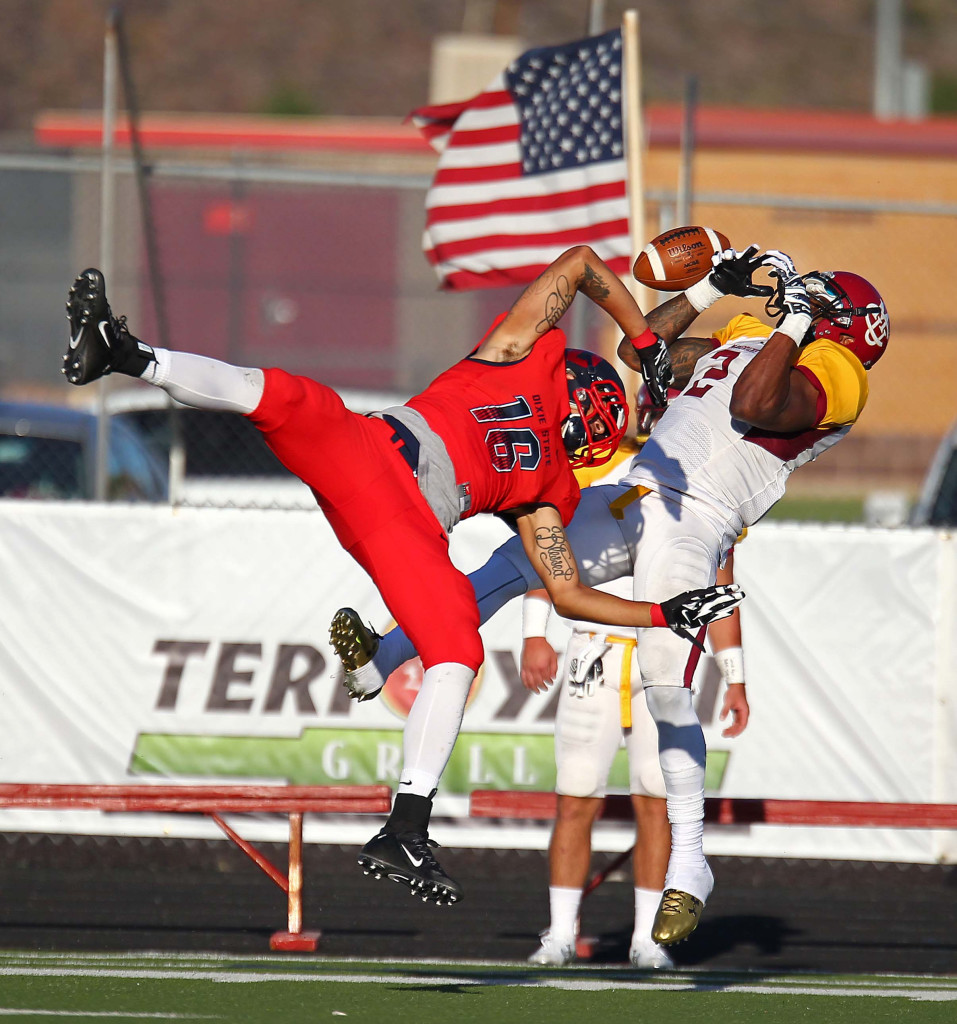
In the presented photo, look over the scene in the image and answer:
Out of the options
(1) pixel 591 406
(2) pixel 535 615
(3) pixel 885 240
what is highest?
(3) pixel 885 240

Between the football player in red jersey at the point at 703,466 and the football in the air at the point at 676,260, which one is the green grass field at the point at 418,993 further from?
the football in the air at the point at 676,260

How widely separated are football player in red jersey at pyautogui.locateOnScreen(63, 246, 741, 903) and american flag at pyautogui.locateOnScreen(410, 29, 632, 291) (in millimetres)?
3563

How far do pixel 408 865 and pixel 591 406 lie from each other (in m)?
1.68

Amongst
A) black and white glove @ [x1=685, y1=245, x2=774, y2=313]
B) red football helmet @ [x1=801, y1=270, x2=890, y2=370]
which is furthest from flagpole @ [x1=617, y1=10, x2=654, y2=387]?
A: black and white glove @ [x1=685, y1=245, x2=774, y2=313]

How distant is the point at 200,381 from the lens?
4.67 meters

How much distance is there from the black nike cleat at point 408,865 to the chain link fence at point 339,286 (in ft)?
42.9

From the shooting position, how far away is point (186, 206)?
25.9 metres

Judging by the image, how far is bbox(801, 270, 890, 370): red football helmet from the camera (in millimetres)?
5387

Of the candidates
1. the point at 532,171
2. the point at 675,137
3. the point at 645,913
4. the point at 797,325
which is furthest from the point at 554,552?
the point at 675,137

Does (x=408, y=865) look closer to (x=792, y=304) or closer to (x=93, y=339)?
(x=93, y=339)

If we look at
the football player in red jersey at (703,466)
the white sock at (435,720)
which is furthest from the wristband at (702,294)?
the white sock at (435,720)

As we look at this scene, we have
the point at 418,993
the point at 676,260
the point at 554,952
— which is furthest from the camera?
the point at 554,952

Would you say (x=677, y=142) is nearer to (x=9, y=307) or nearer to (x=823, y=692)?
(x=9, y=307)

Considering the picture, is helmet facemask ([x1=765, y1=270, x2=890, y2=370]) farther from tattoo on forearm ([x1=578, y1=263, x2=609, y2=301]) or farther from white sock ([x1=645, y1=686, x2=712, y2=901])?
white sock ([x1=645, y1=686, x2=712, y2=901])
